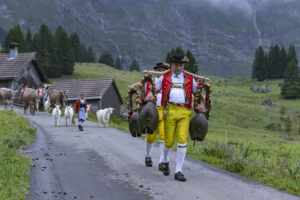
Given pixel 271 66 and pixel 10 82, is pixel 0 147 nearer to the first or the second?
pixel 10 82

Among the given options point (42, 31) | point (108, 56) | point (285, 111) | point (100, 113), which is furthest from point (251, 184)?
point (108, 56)

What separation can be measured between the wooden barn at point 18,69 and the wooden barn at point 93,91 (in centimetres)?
385

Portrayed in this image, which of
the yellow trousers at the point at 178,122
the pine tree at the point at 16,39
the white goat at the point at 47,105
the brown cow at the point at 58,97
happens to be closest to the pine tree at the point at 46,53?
the pine tree at the point at 16,39

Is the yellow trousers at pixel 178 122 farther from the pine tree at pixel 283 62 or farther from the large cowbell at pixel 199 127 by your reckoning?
the pine tree at pixel 283 62

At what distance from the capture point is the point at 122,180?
23.8 feet

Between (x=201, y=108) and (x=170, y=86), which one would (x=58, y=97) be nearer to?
(x=170, y=86)

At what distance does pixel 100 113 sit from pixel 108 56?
372ft

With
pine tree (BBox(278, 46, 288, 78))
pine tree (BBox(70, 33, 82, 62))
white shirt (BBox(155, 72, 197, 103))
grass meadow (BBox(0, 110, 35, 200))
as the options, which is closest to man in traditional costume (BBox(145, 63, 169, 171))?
white shirt (BBox(155, 72, 197, 103))

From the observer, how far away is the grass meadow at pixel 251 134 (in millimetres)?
8492

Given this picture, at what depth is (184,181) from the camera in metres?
7.25

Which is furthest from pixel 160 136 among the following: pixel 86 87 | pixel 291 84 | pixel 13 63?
pixel 291 84

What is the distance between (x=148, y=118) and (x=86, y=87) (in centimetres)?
3947

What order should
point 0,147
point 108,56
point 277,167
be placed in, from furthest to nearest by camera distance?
point 108,56 → point 0,147 → point 277,167

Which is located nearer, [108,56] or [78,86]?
[78,86]
